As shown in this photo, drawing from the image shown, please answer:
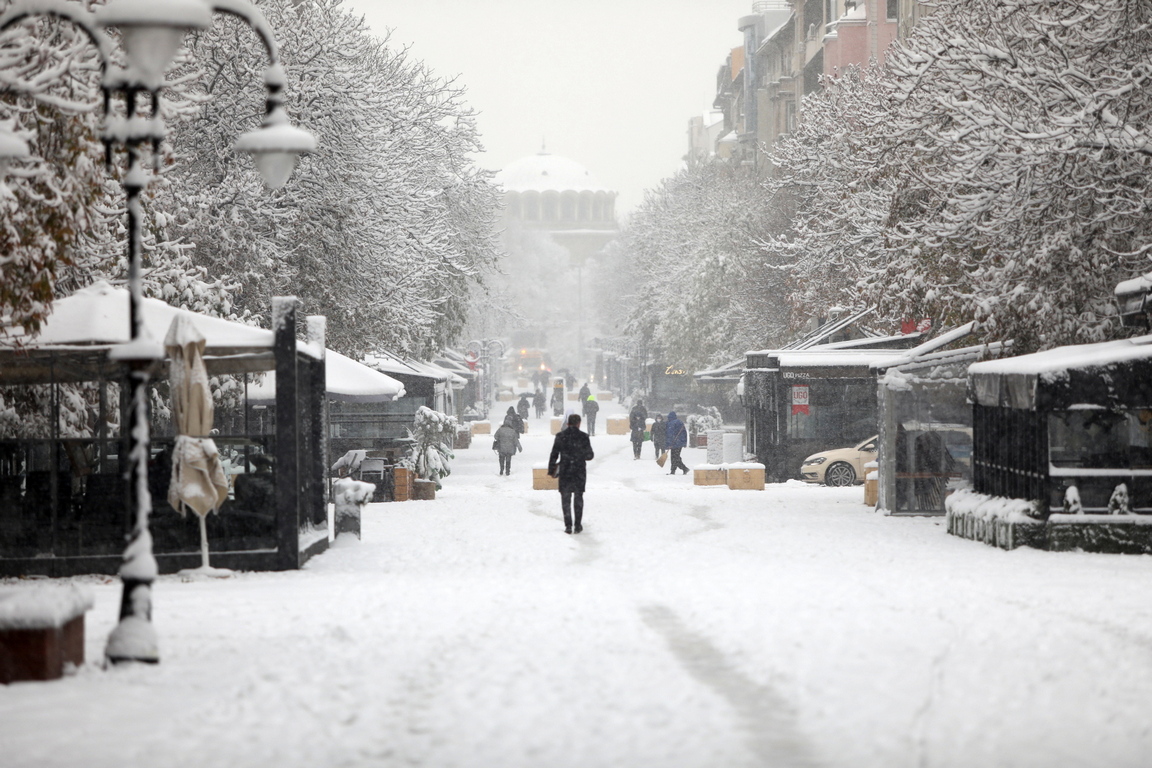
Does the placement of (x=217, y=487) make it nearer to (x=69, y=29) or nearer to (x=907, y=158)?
(x=69, y=29)

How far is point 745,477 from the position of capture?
30.9 meters

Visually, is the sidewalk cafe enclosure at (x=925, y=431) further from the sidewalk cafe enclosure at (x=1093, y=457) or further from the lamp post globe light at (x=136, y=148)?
the lamp post globe light at (x=136, y=148)

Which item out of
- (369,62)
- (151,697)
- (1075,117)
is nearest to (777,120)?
(369,62)

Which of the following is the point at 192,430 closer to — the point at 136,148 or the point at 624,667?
the point at 136,148

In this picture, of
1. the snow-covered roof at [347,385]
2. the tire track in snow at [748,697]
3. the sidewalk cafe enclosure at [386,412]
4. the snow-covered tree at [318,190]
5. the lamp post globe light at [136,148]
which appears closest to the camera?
the tire track in snow at [748,697]

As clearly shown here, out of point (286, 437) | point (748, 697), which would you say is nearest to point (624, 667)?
point (748, 697)

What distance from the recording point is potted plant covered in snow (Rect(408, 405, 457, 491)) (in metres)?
29.0

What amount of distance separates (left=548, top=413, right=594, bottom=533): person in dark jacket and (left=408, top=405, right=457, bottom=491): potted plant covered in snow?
915 centimetres

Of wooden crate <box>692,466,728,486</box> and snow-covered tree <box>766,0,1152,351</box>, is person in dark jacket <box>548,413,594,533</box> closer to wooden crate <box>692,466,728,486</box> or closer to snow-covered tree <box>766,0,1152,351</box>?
snow-covered tree <box>766,0,1152,351</box>

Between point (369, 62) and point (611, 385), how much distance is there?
77.7 meters

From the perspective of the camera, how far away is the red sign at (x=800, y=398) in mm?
34000

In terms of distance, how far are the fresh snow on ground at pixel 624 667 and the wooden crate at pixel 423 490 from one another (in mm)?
11393

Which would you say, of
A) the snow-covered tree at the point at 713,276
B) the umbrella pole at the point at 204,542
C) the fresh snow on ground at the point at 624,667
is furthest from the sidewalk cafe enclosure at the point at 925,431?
the snow-covered tree at the point at 713,276

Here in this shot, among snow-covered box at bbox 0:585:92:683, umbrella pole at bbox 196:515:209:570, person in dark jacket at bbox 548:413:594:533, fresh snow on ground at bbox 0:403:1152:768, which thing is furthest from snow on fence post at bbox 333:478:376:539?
snow-covered box at bbox 0:585:92:683
